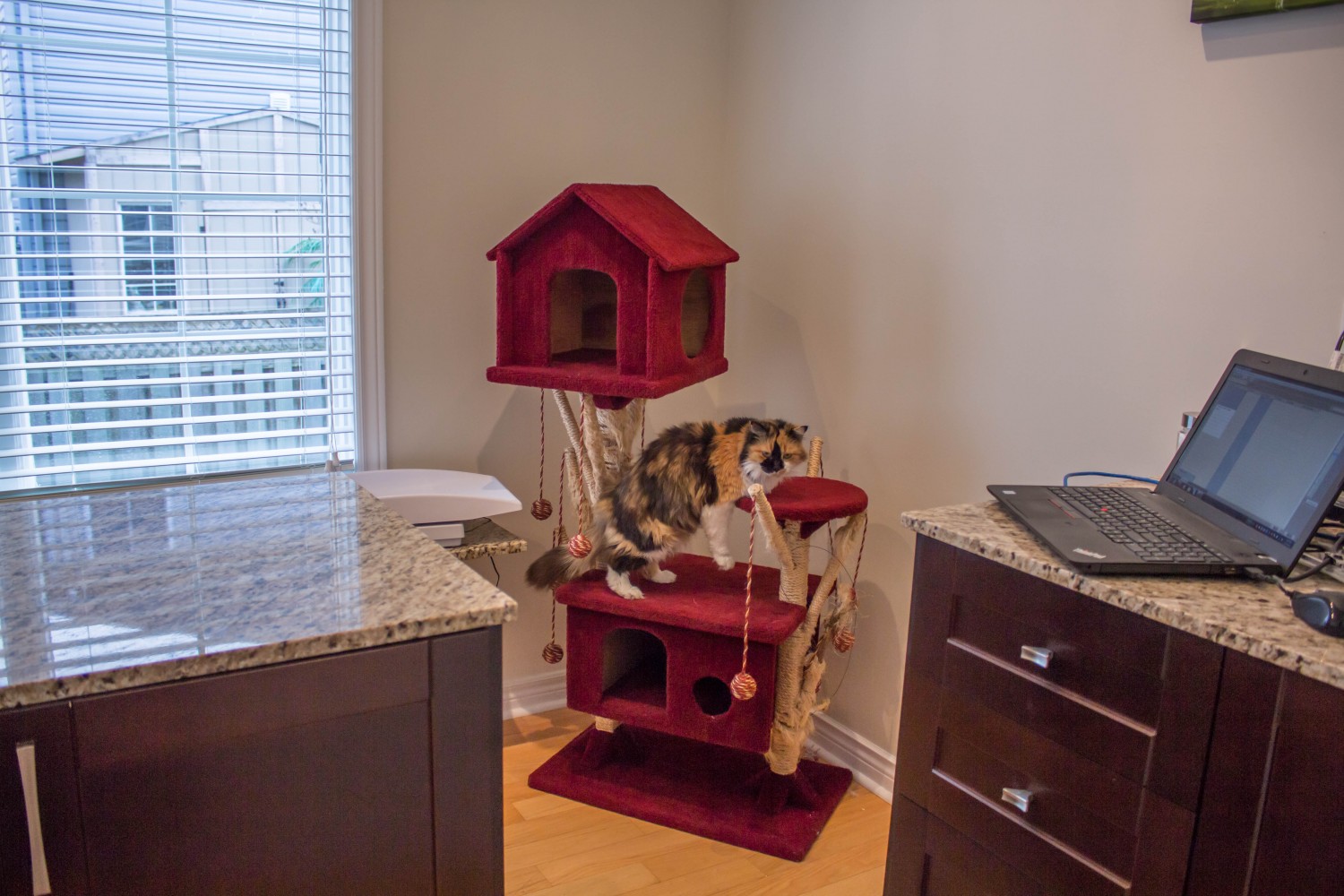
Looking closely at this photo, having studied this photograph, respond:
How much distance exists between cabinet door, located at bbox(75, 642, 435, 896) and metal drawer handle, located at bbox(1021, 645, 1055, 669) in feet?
2.57

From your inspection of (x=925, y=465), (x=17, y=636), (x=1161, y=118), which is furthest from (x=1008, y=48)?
(x=17, y=636)

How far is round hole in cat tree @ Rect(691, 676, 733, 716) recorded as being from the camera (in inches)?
86.3

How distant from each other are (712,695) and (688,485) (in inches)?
24.1

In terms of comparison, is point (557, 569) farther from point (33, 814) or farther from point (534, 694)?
point (33, 814)

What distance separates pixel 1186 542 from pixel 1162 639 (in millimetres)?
192

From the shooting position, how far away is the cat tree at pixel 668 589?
194 cm

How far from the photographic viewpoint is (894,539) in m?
2.22

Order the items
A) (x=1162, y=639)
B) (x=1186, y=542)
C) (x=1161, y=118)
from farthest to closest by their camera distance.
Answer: (x=1161, y=118)
(x=1186, y=542)
(x=1162, y=639)

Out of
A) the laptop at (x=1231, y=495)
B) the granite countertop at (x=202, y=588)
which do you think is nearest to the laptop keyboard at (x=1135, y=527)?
the laptop at (x=1231, y=495)

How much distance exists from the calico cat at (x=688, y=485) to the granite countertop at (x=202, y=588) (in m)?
0.52

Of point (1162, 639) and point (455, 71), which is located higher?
point (455, 71)

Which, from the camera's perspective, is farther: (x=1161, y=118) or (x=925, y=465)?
(x=925, y=465)

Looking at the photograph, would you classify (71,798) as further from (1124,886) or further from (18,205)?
(18,205)

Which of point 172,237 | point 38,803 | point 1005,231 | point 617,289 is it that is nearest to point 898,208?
point 1005,231
